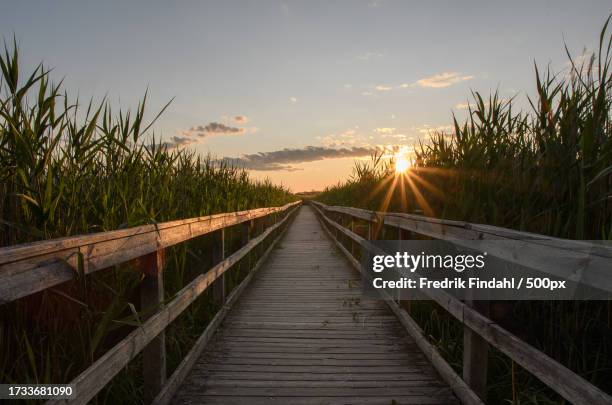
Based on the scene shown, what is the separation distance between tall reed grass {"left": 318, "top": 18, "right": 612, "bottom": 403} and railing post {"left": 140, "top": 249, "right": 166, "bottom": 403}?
1959mm

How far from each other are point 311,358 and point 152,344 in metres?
1.41

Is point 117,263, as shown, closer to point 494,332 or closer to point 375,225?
point 494,332

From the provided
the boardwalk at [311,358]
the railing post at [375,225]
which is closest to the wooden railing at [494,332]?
the boardwalk at [311,358]

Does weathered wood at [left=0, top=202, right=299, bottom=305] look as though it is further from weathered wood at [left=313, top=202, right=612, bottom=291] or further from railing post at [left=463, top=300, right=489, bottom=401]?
railing post at [left=463, top=300, right=489, bottom=401]

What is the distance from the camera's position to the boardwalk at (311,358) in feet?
8.32

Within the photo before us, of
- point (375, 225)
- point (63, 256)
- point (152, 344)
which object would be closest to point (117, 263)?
point (63, 256)

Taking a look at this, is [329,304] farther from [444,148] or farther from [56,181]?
[56,181]

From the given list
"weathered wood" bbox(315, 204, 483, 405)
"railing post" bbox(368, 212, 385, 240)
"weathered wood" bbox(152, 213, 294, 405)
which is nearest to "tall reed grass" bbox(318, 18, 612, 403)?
"weathered wood" bbox(315, 204, 483, 405)

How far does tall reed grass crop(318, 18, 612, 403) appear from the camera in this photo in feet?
6.86

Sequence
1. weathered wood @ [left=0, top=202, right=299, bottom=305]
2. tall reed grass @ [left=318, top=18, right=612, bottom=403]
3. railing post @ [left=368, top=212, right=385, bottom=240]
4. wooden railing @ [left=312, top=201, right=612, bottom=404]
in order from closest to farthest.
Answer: weathered wood @ [left=0, top=202, right=299, bottom=305] < wooden railing @ [left=312, top=201, right=612, bottom=404] < tall reed grass @ [left=318, top=18, right=612, bottom=403] < railing post @ [left=368, top=212, right=385, bottom=240]

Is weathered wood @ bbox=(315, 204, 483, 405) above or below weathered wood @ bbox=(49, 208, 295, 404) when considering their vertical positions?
below

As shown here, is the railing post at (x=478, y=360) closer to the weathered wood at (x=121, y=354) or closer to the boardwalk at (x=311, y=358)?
the boardwalk at (x=311, y=358)

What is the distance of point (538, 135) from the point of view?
268cm

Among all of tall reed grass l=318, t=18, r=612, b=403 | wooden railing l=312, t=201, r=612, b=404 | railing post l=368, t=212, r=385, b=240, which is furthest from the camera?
railing post l=368, t=212, r=385, b=240
